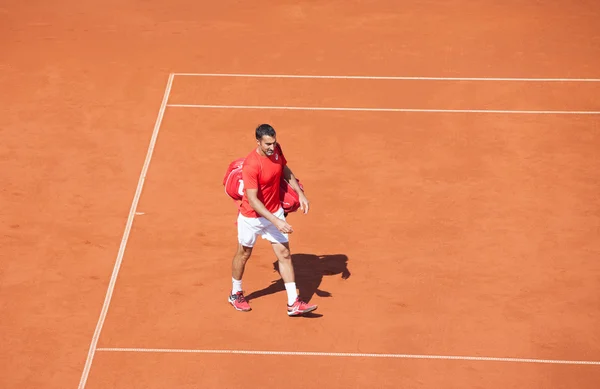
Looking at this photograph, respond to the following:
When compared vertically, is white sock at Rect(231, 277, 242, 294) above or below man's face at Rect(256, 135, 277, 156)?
below

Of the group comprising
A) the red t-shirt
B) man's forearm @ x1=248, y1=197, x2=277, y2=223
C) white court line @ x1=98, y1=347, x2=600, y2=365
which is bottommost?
white court line @ x1=98, y1=347, x2=600, y2=365

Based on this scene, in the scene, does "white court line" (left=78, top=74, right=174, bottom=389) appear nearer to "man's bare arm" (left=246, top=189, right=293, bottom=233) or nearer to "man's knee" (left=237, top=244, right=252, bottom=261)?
"man's knee" (left=237, top=244, right=252, bottom=261)

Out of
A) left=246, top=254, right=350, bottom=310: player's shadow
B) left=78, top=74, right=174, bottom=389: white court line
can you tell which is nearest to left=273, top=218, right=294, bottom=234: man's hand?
left=246, top=254, right=350, bottom=310: player's shadow

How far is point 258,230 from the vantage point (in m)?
11.3

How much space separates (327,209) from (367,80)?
3783mm

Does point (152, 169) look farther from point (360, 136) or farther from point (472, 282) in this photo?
point (472, 282)

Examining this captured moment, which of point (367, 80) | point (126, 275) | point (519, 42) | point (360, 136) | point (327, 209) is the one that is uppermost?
point (519, 42)

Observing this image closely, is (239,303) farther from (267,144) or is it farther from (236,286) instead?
(267,144)

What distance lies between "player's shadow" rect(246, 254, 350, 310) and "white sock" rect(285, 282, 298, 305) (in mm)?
510

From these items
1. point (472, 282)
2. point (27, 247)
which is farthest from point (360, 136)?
point (27, 247)

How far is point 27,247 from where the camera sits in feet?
42.2

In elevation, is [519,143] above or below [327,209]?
above

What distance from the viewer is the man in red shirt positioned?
35.5 ft

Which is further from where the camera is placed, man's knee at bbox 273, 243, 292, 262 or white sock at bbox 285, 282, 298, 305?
white sock at bbox 285, 282, 298, 305
